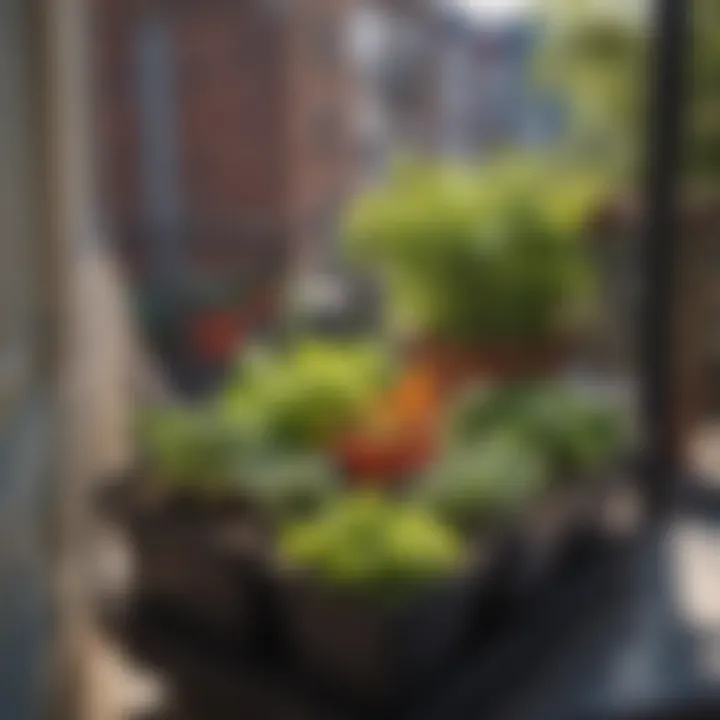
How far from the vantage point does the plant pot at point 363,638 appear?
0.75 metres

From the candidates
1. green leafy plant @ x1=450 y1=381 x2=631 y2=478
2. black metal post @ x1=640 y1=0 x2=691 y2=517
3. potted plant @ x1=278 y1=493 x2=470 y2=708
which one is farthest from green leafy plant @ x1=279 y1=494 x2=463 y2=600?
black metal post @ x1=640 y1=0 x2=691 y2=517

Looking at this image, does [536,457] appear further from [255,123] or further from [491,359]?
[255,123]

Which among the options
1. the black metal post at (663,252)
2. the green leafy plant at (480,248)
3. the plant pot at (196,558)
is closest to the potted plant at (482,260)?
the green leafy plant at (480,248)

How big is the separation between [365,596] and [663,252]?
0.48 m

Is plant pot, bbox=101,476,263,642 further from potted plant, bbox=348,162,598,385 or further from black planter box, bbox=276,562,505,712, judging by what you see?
potted plant, bbox=348,162,598,385

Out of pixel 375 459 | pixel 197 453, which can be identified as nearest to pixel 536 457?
pixel 375 459

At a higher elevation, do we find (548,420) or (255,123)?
(255,123)

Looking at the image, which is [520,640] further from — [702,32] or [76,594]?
[702,32]

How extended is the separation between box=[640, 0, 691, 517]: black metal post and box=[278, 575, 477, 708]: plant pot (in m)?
0.37

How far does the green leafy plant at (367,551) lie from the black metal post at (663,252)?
372 millimetres

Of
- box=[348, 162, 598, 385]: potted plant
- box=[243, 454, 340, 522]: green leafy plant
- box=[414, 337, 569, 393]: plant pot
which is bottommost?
box=[243, 454, 340, 522]: green leafy plant

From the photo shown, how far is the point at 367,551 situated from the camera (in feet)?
2.47

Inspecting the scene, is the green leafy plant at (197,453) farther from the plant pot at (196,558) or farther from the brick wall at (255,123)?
the brick wall at (255,123)

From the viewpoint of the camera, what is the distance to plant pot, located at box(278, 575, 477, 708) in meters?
0.75
